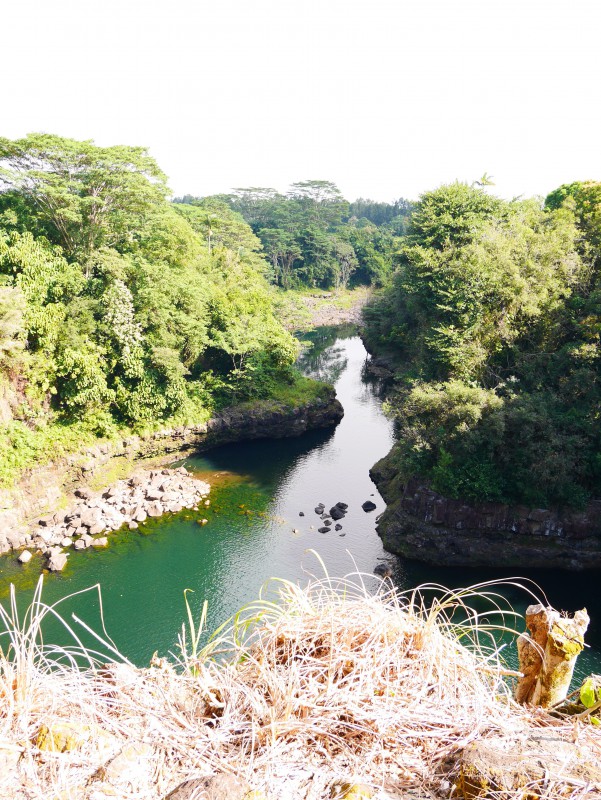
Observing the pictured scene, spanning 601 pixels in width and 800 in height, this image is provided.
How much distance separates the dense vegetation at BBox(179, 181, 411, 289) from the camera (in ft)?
167

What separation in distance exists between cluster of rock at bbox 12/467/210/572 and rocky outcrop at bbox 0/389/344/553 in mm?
443

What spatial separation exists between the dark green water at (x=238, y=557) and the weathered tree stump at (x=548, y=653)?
278 inches

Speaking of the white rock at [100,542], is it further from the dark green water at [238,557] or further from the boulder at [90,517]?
the boulder at [90,517]

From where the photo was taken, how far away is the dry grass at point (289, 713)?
5.81 ft

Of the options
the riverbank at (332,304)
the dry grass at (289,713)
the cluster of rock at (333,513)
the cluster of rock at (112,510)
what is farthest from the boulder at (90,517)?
the riverbank at (332,304)

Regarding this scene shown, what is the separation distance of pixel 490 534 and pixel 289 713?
45.6 feet

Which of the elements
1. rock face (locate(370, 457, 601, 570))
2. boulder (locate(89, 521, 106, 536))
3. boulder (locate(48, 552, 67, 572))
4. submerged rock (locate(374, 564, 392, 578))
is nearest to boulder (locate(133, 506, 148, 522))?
boulder (locate(89, 521, 106, 536))

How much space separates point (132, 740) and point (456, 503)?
44.9 feet

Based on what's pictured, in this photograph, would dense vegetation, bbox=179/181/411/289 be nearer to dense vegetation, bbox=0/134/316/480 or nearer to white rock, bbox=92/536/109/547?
dense vegetation, bbox=0/134/316/480

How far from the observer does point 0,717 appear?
187 cm

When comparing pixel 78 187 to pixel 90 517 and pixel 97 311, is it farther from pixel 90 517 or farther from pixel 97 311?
pixel 90 517

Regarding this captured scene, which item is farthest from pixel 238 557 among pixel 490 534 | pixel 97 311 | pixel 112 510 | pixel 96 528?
pixel 97 311

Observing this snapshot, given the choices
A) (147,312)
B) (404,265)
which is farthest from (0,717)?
(404,265)

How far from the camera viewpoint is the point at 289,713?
1.95 m
